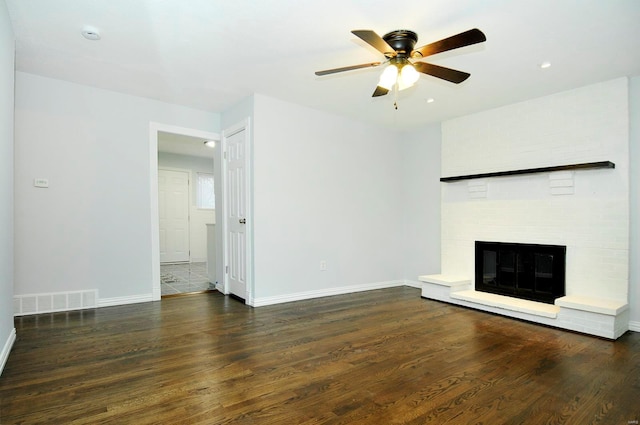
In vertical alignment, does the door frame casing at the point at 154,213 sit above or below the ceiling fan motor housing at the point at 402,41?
below

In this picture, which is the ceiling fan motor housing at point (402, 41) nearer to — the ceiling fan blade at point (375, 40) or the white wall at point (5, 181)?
the ceiling fan blade at point (375, 40)

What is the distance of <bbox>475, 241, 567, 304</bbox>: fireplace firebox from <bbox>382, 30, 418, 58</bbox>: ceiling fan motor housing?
281 cm

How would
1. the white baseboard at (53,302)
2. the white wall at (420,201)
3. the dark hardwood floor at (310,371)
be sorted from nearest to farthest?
the dark hardwood floor at (310,371) → the white baseboard at (53,302) → the white wall at (420,201)

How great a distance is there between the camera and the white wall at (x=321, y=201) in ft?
13.8

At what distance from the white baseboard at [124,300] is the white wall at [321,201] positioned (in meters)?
1.41

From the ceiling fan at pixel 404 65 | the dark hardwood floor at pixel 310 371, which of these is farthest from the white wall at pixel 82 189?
the ceiling fan at pixel 404 65

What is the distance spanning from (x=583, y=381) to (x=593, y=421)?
54 centimetres

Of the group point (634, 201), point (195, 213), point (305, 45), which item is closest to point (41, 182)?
point (305, 45)

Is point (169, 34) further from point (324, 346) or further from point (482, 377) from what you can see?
point (482, 377)

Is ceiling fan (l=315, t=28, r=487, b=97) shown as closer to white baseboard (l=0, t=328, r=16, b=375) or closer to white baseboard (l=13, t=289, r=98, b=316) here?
white baseboard (l=0, t=328, r=16, b=375)

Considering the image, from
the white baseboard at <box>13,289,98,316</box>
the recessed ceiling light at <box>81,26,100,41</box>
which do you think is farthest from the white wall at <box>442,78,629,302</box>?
the white baseboard at <box>13,289,98,316</box>

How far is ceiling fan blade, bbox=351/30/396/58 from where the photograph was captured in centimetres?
210

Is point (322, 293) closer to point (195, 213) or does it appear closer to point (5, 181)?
point (5, 181)

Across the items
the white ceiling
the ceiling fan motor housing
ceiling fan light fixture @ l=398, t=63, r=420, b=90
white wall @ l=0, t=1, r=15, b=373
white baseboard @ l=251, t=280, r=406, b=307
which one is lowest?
white baseboard @ l=251, t=280, r=406, b=307
